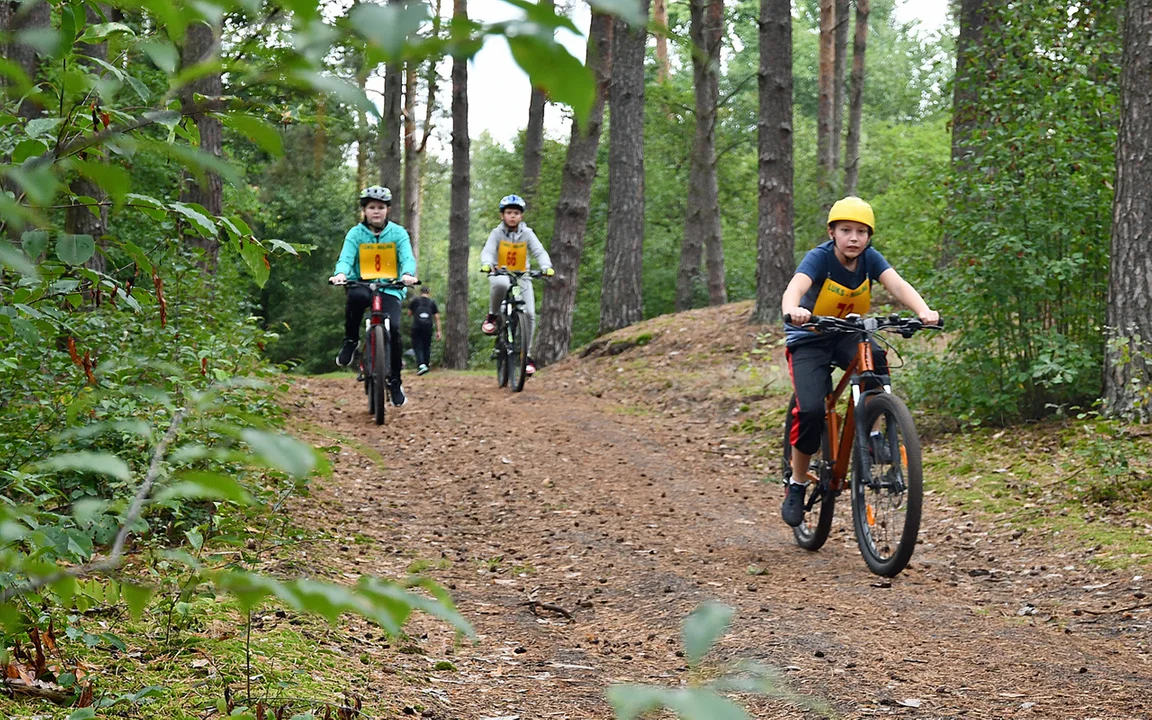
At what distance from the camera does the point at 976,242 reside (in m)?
9.80

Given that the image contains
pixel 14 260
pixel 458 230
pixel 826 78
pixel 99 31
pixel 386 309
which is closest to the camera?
pixel 14 260

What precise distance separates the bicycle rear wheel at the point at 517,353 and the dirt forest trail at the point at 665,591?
2926 millimetres

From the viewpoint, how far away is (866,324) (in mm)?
6195

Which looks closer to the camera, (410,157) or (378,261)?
(378,261)

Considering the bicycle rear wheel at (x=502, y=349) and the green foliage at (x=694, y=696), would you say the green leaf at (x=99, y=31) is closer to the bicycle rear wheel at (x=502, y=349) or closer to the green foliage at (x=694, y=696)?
the green foliage at (x=694, y=696)

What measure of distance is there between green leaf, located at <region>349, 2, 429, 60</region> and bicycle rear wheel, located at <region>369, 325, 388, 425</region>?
10.5 m

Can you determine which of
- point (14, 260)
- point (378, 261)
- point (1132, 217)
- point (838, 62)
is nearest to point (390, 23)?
point (14, 260)

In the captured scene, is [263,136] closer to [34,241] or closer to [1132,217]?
[34,241]

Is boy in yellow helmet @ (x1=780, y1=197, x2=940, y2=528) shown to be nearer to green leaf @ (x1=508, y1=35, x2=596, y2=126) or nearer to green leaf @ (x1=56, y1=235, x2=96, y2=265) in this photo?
green leaf @ (x1=56, y1=235, x2=96, y2=265)

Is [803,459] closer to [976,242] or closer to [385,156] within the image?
[976,242]

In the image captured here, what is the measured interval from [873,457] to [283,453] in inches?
230

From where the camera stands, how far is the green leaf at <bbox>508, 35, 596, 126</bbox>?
0.98 meters

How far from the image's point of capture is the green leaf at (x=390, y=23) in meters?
0.90

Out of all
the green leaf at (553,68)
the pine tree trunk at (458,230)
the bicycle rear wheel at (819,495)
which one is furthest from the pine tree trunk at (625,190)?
the green leaf at (553,68)
